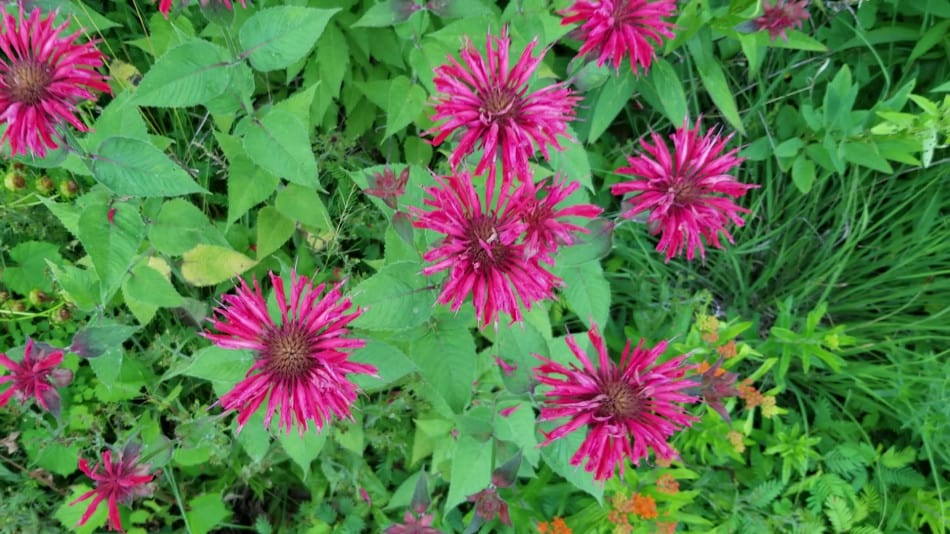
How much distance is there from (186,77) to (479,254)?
634 mm

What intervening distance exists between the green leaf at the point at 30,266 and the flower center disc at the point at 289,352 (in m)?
1.16

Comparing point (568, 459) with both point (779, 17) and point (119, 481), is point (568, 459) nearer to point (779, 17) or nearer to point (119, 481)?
point (119, 481)

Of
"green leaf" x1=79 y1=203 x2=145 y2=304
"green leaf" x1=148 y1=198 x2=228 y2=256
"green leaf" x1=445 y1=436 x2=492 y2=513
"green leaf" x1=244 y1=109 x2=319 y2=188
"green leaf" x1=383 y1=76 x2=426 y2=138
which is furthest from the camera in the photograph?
"green leaf" x1=383 y1=76 x2=426 y2=138

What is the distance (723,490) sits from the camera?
6.89ft

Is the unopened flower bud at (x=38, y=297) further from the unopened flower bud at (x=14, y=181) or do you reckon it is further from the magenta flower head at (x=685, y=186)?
the magenta flower head at (x=685, y=186)

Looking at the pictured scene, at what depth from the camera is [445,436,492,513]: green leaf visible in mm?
1449

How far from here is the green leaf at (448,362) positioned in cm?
128

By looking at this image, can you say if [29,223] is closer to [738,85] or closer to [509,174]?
[509,174]

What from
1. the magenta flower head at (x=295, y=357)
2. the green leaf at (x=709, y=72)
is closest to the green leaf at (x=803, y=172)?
the green leaf at (x=709, y=72)

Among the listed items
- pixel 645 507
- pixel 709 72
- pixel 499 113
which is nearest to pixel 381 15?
pixel 499 113

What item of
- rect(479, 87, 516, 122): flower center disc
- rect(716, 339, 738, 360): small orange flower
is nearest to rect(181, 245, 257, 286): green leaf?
rect(479, 87, 516, 122): flower center disc

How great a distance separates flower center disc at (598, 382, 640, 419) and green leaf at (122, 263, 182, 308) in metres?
0.99

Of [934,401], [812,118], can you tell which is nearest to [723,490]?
[934,401]

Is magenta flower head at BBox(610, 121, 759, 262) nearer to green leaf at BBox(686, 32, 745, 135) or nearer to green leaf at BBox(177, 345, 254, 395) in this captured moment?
green leaf at BBox(686, 32, 745, 135)
